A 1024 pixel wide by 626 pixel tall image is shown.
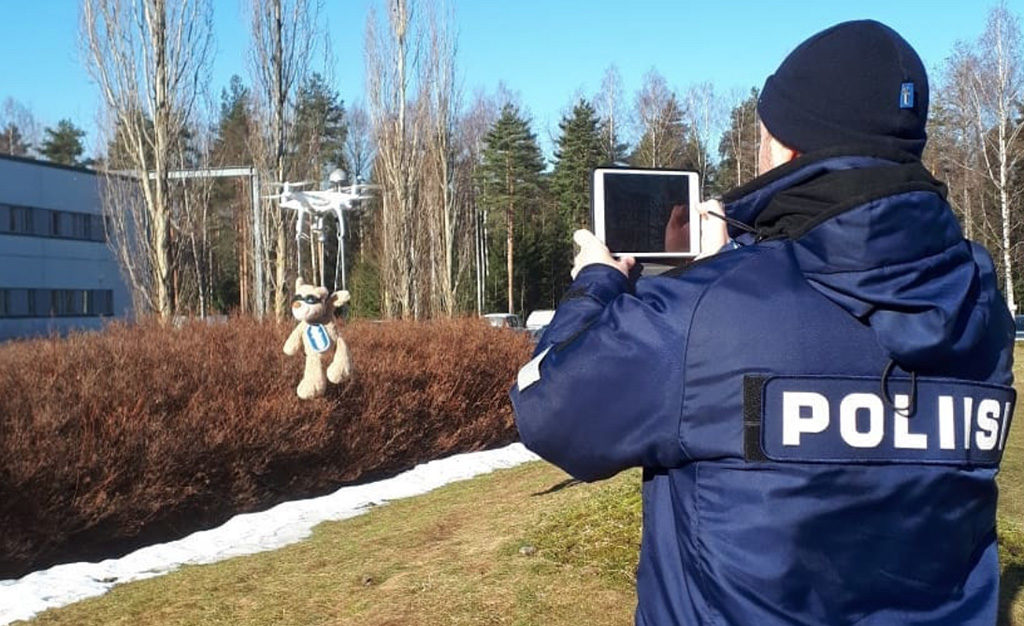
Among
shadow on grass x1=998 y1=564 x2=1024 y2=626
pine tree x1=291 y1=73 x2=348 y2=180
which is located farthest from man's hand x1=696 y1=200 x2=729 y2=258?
pine tree x1=291 y1=73 x2=348 y2=180

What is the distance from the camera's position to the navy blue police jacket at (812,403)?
5.12 feet

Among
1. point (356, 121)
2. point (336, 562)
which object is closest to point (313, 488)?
point (336, 562)

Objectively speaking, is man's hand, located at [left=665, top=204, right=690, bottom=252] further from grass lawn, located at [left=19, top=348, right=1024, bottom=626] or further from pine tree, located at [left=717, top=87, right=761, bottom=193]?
pine tree, located at [left=717, top=87, right=761, bottom=193]

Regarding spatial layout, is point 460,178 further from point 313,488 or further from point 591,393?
point 591,393

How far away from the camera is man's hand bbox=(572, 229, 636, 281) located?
6.20ft

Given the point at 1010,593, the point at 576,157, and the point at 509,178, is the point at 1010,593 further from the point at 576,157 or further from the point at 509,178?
the point at 509,178

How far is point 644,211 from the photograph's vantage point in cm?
220

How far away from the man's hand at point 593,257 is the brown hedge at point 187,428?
703cm

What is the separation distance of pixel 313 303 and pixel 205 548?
10.8 feet

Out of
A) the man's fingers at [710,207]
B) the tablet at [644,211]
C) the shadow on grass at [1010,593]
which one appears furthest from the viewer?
the shadow on grass at [1010,593]

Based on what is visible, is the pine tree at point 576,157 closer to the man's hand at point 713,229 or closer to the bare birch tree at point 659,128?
the bare birch tree at point 659,128

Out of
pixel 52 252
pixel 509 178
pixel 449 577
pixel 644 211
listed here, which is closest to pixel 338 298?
pixel 449 577

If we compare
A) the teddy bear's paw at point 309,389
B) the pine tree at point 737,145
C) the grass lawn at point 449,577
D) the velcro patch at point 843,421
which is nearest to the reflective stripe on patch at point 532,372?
the velcro patch at point 843,421

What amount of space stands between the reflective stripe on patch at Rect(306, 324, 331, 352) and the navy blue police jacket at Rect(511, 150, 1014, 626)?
8341 millimetres
